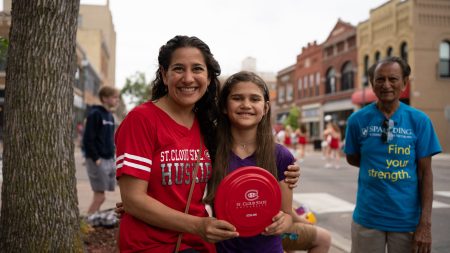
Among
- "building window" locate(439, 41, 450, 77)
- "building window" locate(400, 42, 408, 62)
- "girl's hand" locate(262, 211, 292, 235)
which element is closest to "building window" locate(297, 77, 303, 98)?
"building window" locate(400, 42, 408, 62)

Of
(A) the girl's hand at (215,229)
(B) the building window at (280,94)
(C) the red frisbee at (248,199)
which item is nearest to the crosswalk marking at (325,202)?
(C) the red frisbee at (248,199)

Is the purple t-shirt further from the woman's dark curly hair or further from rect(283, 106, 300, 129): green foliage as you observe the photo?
rect(283, 106, 300, 129): green foliage

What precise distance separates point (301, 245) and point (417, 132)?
1.10 m

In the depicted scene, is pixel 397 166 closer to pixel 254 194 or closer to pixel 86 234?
pixel 254 194

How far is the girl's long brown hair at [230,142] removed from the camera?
2.22m

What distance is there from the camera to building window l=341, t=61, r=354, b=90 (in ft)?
119

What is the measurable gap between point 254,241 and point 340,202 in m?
6.99

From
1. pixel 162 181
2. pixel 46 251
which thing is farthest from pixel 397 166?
pixel 46 251

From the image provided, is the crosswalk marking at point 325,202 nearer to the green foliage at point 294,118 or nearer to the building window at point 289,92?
the green foliage at point 294,118

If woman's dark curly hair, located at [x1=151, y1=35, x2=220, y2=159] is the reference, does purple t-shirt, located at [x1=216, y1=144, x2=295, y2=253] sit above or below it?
below

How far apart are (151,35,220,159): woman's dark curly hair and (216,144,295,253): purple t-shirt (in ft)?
0.61

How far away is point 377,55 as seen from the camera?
106 ft

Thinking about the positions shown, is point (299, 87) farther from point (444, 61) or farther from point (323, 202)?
point (323, 202)

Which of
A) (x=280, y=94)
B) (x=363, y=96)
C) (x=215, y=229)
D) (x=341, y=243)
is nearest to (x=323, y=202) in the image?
(x=341, y=243)
